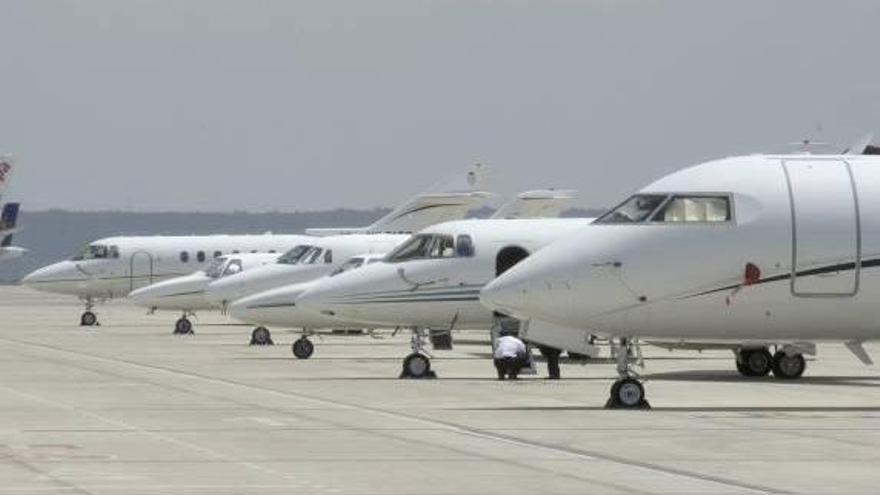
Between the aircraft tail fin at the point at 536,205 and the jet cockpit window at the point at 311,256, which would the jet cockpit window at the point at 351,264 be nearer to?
the jet cockpit window at the point at 311,256

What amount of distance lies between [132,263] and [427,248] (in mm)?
35433

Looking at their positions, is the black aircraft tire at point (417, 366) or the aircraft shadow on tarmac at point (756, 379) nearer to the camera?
the aircraft shadow on tarmac at point (756, 379)

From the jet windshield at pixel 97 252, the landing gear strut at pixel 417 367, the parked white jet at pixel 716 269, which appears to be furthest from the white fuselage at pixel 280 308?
the jet windshield at pixel 97 252

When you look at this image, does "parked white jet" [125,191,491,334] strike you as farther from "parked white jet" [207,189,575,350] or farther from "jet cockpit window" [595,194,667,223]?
"jet cockpit window" [595,194,667,223]

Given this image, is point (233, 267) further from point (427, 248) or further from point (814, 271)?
point (814, 271)

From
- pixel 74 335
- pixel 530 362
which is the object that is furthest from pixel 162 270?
pixel 530 362

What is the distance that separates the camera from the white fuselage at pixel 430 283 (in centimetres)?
3931

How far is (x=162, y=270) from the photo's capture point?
74.1 meters

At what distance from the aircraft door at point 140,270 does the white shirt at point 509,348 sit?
124 ft

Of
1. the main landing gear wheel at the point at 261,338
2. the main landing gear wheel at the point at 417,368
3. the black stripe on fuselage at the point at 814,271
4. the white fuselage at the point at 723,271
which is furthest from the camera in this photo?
the main landing gear wheel at the point at 261,338

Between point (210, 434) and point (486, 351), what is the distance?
25.2 meters

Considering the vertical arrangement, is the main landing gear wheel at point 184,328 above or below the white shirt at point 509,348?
above

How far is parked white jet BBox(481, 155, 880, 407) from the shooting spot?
2792 centimetres

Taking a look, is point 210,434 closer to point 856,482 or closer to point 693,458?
point 693,458
